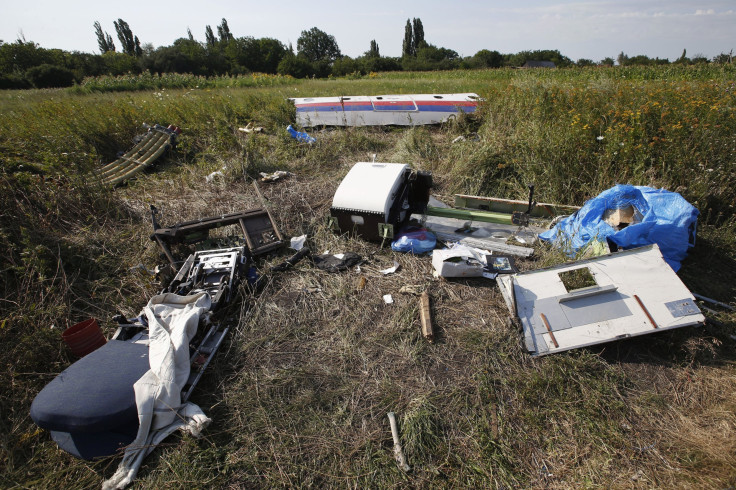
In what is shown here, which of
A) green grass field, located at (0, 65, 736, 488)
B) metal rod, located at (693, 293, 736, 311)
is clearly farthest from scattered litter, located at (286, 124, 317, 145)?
metal rod, located at (693, 293, 736, 311)

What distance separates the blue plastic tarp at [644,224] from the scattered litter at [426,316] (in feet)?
4.95

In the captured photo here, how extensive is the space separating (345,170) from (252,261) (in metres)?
2.79

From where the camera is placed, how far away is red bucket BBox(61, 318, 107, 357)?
2.40 metres

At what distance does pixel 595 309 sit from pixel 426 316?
1.33m

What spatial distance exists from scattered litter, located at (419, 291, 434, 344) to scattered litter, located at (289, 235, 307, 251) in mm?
1575

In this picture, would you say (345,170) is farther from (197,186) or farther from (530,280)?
(530,280)

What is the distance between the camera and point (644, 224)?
9.19 feet

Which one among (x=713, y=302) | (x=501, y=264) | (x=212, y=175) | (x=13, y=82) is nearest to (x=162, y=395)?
(x=501, y=264)

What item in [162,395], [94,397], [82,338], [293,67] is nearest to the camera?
[94,397]

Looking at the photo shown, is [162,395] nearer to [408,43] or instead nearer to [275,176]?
[275,176]

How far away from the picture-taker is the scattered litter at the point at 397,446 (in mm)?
1849

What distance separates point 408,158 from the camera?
5.80 m

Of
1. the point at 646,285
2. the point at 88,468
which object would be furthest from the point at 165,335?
the point at 646,285

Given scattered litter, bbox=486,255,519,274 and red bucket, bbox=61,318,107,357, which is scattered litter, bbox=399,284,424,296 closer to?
scattered litter, bbox=486,255,519,274
